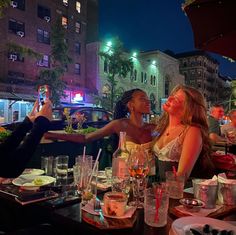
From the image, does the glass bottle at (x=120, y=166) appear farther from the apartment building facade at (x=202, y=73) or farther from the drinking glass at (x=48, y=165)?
the apartment building facade at (x=202, y=73)

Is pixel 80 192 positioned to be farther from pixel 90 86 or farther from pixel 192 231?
pixel 90 86

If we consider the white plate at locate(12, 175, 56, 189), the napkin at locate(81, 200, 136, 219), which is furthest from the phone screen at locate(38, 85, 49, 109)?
the napkin at locate(81, 200, 136, 219)

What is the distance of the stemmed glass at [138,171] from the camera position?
192 centimetres

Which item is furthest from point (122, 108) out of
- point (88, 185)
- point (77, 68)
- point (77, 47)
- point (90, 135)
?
point (77, 47)

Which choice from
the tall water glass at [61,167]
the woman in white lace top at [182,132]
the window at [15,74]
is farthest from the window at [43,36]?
the tall water glass at [61,167]

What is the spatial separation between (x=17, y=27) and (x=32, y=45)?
80.1 inches

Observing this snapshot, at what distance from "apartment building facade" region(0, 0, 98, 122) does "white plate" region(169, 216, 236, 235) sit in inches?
783

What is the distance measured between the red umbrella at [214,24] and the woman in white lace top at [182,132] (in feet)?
1.97

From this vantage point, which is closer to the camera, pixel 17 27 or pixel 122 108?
pixel 122 108

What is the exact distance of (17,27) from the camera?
2478cm

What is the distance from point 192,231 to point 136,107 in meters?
2.70

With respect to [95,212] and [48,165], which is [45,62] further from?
[95,212]

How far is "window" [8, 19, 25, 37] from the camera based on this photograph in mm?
24166

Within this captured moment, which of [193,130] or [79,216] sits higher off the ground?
[193,130]
